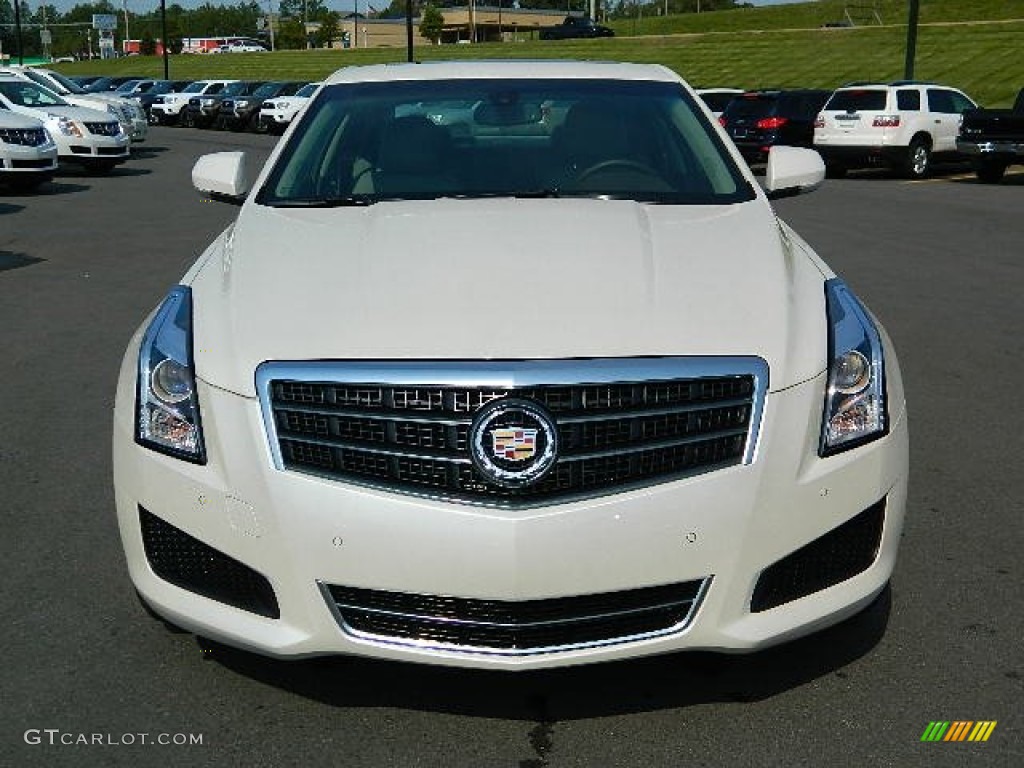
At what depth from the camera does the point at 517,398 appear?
2977 mm

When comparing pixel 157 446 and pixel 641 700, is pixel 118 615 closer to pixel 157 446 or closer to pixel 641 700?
pixel 157 446

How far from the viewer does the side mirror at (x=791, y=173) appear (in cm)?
506

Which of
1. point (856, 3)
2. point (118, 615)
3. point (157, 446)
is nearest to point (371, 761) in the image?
point (157, 446)

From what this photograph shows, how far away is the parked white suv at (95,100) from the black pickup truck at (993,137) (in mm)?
Answer: 16504

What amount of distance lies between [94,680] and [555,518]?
4.73ft

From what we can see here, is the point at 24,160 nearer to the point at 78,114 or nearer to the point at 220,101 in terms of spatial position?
the point at 78,114

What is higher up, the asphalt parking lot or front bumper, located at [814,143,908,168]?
the asphalt parking lot

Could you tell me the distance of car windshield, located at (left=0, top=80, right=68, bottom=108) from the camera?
24156 millimetres

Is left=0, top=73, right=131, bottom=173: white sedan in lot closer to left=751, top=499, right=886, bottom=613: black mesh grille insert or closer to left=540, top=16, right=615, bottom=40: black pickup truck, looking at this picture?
left=751, top=499, right=886, bottom=613: black mesh grille insert

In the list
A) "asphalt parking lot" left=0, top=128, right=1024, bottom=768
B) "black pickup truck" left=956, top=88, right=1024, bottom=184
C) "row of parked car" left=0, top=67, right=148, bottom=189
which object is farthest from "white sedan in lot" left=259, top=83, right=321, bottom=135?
"asphalt parking lot" left=0, top=128, right=1024, bottom=768

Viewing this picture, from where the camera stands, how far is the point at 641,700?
133 inches

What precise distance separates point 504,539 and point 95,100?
92.3ft

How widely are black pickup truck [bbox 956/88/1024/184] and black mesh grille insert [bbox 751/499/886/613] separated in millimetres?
20684

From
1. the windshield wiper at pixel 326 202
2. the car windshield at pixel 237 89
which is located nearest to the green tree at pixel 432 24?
the car windshield at pixel 237 89
